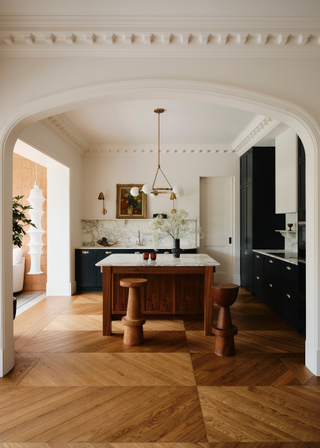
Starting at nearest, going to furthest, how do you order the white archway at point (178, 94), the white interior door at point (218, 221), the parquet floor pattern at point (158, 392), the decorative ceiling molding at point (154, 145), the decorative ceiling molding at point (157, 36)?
1. the parquet floor pattern at point (158, 392)
2. the decorative ceiling molding at point (157, 36)
3. the white archway at point (178, 94)
4. the decorative ceiling molding at point (154, 145)
5. the white interior door at point (218, 221)

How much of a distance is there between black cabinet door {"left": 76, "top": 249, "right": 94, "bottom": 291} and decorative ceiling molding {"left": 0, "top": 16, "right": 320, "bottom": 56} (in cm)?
424

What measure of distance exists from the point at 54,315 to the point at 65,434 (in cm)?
298

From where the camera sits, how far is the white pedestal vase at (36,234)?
6319 millimetres

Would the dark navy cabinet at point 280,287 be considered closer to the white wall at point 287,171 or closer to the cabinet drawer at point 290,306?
the cabinet drawer at point 290,306

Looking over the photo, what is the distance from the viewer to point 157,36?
2.96m

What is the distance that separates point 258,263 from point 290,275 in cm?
153

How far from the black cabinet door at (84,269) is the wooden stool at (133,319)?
3.02m

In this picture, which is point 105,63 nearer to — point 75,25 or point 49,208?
point 75,25

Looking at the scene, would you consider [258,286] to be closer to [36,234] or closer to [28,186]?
[36,234]

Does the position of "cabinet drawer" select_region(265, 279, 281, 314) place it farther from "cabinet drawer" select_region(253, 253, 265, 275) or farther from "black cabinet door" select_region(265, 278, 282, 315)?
"cabinet drawer" select_region(253, 253, 265, 275)

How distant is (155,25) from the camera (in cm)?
288

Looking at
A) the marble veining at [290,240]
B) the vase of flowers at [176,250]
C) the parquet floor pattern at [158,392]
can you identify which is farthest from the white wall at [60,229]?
the marble veining at [290,240]

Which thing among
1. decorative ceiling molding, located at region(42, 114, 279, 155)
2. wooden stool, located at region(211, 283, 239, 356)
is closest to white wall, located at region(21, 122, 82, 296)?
decorative ceiling molding, located at region(42, 114, 279, 155)

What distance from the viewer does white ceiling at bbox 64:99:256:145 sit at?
4.95m
